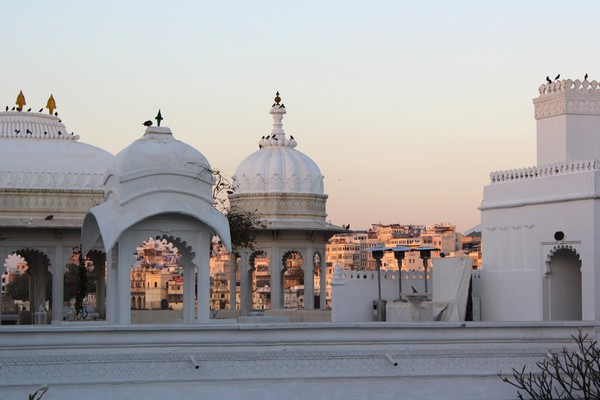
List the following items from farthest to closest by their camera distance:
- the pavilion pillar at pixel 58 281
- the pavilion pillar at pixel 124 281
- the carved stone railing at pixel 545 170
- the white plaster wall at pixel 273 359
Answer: the pavilion pillar at pixel 58 281 → the carved stone railing at pixel 545 170 → the pavilion pillar at pixel 124 281 → the white plaster wall at pixel 273 359

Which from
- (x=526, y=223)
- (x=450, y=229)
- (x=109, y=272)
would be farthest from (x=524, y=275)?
(x=450, y=229)

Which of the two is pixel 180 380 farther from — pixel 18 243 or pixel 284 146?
pixel 284 146

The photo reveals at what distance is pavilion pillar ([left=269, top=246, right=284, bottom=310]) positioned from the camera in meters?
40.4

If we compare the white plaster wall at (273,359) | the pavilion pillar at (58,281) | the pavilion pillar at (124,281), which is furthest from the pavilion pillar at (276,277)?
the white plaster wall at (273,359)

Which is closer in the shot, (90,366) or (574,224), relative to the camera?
(90,366)

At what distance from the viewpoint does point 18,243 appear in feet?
116

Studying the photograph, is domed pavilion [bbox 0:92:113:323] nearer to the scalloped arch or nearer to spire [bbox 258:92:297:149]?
spire [bbox 258:92:297:149]

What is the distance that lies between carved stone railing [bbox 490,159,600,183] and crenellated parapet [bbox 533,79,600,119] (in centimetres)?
163

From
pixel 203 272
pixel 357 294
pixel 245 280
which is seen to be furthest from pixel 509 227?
pixel 245 280

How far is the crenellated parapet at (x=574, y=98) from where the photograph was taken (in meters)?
29.7

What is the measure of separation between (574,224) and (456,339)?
4.75m

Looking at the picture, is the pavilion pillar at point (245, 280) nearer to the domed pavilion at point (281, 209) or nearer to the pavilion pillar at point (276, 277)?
the domed pavilion at point (281, 209)

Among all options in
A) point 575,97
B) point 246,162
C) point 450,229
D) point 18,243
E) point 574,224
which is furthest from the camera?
point 450,229

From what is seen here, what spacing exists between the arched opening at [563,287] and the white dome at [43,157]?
12.7 meters
